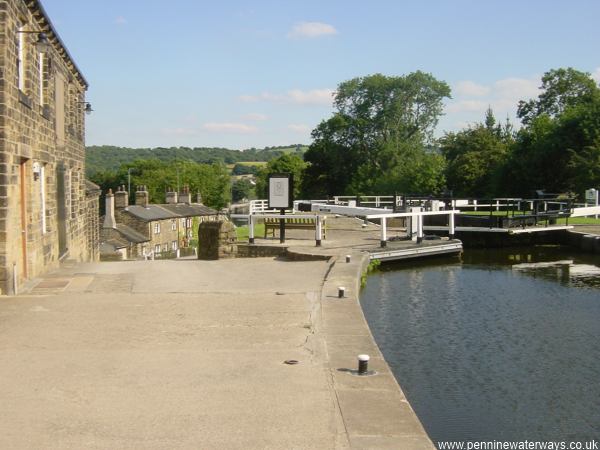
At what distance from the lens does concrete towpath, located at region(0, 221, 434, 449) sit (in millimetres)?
5246

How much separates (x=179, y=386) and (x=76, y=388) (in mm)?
937

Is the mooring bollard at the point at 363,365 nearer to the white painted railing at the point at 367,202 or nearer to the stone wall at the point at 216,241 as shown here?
the stone wall at the point at 216,241

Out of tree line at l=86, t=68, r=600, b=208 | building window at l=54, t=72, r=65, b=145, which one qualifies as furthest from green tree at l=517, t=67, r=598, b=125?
building window at l=54, t=72, r=65, b=145

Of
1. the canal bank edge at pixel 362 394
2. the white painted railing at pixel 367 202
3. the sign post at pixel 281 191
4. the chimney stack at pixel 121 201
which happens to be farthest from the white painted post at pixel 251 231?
the chimney stack at pixel 121 201

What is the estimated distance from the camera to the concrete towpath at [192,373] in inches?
207

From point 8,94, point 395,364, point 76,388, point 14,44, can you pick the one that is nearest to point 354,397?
point 76,388

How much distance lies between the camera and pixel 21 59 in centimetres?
1298

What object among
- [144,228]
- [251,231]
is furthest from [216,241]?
[144,228]

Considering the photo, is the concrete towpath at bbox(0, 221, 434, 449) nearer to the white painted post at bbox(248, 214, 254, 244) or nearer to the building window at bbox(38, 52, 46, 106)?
the building window at bbox(38, 52, 46, 106)

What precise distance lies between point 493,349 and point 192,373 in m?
5.47

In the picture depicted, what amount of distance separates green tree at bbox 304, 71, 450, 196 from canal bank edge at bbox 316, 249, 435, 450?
51991mm

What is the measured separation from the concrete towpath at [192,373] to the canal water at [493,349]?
3.48 ft

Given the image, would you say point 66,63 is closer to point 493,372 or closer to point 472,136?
point 493,372

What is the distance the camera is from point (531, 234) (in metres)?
31.8
